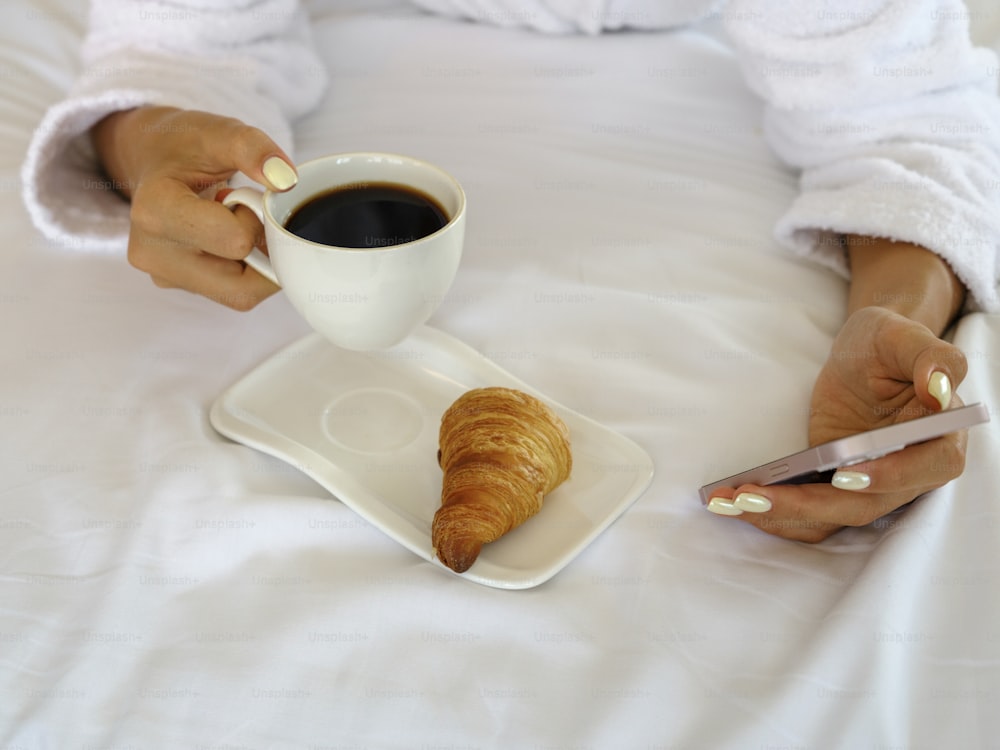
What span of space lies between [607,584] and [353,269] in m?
0.28

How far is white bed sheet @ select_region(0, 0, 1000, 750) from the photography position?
51 centimetres

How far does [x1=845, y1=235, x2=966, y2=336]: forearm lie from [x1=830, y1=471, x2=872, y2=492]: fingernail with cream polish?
0.24 metres

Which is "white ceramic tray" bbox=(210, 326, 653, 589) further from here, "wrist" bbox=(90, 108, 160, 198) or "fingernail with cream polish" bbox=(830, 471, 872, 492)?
"wrist" bbox=(90, 108, 160, 198)

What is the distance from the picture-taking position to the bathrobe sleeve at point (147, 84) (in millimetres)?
829

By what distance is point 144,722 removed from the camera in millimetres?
506

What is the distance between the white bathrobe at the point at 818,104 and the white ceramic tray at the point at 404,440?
0.29 m

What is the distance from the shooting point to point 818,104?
89 centimetres

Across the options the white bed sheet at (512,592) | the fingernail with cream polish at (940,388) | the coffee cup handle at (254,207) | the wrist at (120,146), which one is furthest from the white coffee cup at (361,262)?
the fingernail with cream polish at (940,388)

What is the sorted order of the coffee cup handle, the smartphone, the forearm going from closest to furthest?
the smartphone
the coffee cup handle
the forearm

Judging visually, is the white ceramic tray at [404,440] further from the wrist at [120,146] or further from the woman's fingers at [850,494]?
the wrist at [120,146]

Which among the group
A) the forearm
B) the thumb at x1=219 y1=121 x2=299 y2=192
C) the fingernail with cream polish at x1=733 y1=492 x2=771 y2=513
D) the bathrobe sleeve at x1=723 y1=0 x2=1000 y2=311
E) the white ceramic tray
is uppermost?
the bathrobe sleeve at x1=723 y1=0 x2=1000 y2=311

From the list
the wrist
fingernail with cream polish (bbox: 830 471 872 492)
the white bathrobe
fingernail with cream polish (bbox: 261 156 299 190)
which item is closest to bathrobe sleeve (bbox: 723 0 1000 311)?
the white bathrobe

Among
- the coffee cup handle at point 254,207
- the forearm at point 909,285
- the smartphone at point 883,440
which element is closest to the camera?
the smartphone at point 883,440

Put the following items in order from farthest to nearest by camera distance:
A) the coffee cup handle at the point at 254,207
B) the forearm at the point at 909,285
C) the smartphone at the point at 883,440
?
the forearm at the point at 909,285 < the coffee cup handle at the point at 254,207 < the smartphone at the point at 883,440
